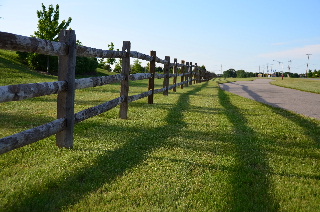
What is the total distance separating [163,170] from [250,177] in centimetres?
101

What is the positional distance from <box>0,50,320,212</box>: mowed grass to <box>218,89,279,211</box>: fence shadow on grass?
0.4 inches

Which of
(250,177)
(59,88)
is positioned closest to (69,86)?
(59,88)

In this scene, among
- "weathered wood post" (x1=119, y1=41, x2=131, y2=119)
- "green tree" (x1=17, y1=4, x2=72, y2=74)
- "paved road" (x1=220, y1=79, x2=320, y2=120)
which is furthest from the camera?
"green tree" (x1=17, y1=4, x2=72, y2=74)

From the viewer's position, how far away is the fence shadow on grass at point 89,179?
2.76 metres

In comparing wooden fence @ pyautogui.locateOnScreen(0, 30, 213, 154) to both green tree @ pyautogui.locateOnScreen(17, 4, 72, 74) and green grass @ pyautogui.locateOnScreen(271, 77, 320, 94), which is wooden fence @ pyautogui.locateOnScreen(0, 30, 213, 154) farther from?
green tree @ pyautogui.locateOnScreen(17, 4, 72, 74)

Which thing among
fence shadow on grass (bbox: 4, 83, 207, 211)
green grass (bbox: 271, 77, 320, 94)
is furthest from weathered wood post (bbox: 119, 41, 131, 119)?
green grass (bbox: 271, 77, 320, 94)

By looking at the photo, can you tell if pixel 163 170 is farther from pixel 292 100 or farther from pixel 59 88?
pixel 292 100

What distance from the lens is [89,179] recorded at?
3.36 metres

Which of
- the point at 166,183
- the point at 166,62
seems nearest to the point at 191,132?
the point at 166,183

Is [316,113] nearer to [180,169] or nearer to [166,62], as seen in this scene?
[166,62]

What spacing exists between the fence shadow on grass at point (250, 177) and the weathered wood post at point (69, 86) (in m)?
2.33

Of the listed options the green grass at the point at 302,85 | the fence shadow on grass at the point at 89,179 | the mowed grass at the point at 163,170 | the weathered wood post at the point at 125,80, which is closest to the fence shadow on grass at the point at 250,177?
the mowed grass at the point at 163,170

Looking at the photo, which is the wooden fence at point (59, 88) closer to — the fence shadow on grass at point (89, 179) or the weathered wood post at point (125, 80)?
the fence shadow on grass at point (89, 179)

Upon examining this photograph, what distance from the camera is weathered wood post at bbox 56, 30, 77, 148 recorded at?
4.35m
